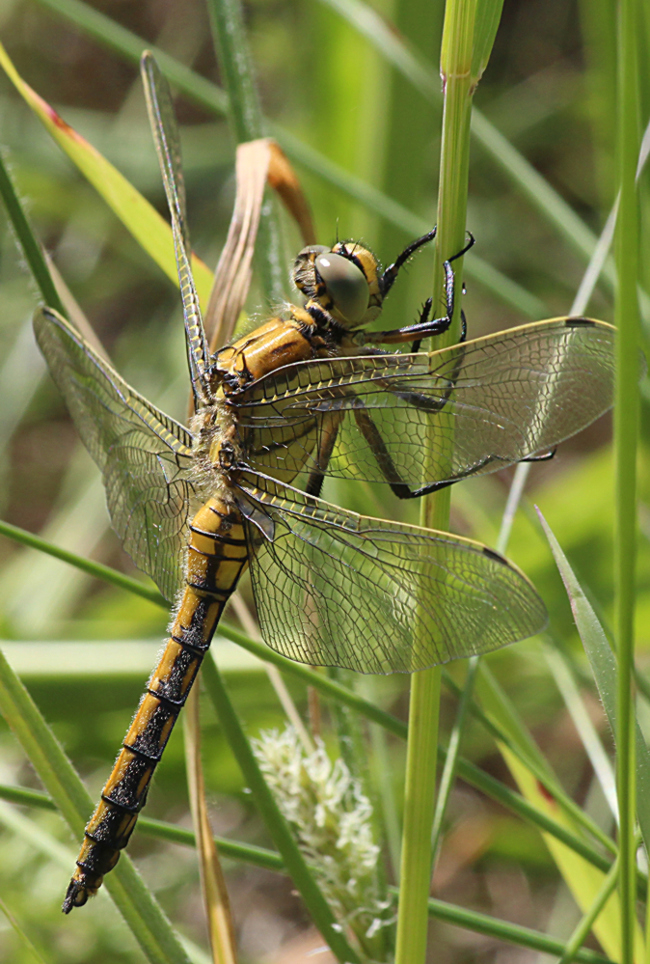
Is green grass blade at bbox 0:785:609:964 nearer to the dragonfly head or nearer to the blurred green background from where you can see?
the blurred green background

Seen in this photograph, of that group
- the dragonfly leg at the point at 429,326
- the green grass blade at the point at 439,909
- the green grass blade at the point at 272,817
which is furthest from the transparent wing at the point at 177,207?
the green grass blade at the point at 439,909

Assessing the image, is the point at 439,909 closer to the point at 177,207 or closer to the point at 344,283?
the point at 344,283

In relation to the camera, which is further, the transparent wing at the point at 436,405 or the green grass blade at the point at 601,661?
the transparent wing at the point at 436,405

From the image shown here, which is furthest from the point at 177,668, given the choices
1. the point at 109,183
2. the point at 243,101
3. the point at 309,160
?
the point at 309,160

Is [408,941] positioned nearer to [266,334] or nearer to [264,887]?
[266,334]

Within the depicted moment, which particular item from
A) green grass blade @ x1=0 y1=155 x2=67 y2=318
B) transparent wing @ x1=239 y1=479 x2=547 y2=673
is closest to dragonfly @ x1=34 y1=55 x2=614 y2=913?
transparent wing @ x1=239 y1=479 x2=547 y2=673

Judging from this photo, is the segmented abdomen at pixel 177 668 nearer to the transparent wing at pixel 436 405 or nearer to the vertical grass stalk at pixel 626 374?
the transparent wing at pixel 436 405
